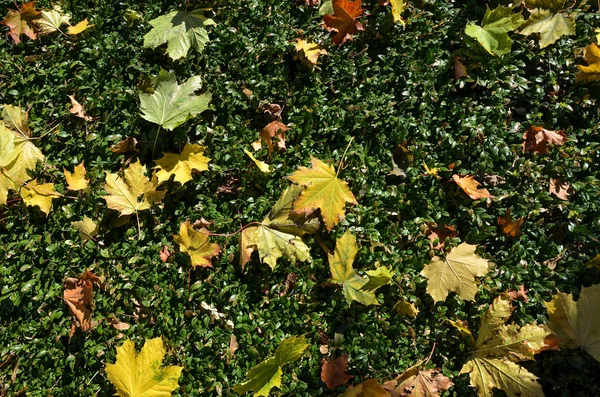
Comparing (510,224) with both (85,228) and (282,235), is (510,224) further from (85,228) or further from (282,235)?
(85,228)

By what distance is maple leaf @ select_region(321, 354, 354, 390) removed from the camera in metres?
2.80

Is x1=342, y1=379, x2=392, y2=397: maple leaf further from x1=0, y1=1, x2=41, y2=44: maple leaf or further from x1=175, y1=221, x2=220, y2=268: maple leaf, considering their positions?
Result: x1=0, y1=1, x2=41, y2=44: maple leaf

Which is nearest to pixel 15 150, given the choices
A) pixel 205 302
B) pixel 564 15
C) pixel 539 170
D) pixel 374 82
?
pixel 205 302

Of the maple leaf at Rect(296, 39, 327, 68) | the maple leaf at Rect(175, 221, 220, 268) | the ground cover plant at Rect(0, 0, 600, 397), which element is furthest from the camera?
the maple leaf at Rect(296, 39, 327, 68)

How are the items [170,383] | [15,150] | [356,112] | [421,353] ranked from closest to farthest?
1. [170,383]
2. [421,353]
3. [15,150]
4. [356,112]

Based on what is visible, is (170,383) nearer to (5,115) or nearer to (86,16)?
(5,115)

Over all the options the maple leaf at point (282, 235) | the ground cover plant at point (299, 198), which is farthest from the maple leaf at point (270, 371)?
the maple leaf at point (282, 235)

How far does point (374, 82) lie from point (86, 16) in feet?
6.01

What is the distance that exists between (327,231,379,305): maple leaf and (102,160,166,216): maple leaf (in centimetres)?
101

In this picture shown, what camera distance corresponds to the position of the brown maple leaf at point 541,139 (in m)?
3.22

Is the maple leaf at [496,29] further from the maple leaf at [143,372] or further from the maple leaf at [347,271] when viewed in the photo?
the maple leaf at [143,372]

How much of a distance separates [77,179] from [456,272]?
2.13 metres

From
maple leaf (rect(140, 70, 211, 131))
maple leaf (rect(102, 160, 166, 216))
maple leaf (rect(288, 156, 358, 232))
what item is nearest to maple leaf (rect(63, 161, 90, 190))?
maple leaf (rect(102, 160, 166, 216))

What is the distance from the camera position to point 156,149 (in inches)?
127
